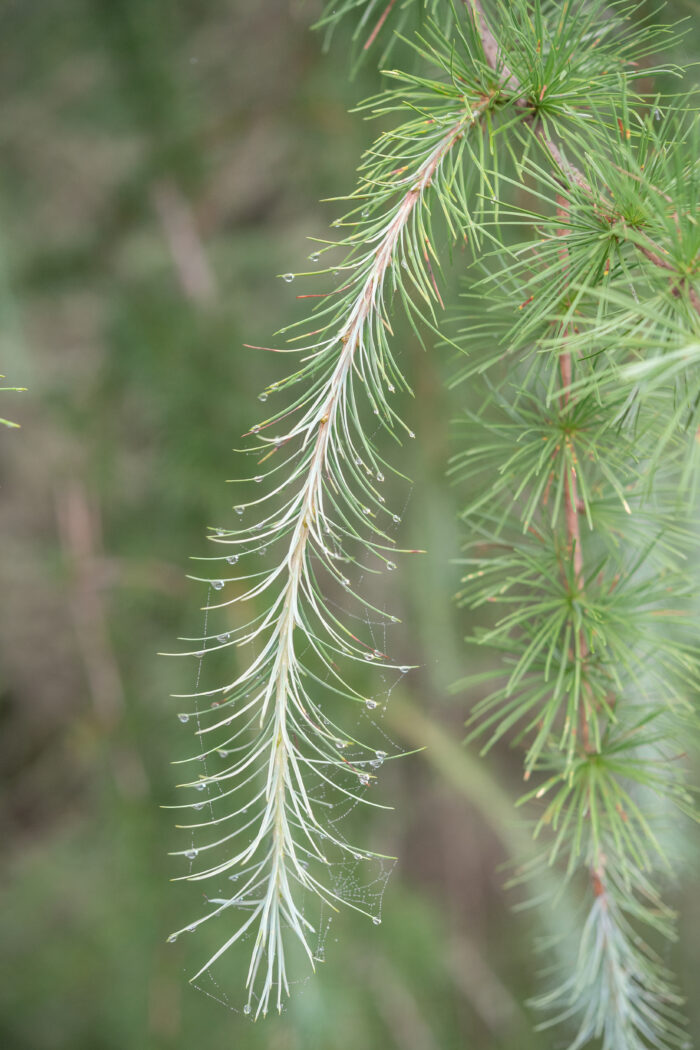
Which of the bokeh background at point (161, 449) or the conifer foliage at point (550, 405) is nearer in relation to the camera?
the conifer foliage at point (550, 405)

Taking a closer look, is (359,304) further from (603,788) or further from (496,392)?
(603,788)

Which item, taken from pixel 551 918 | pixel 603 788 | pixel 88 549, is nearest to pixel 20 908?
pixel 88 549

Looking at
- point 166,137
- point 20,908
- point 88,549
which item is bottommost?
point 20,908

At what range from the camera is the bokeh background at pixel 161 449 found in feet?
3.12

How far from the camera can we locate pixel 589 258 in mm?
400

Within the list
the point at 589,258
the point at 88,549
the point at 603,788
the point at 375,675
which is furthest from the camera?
the point at 88,549

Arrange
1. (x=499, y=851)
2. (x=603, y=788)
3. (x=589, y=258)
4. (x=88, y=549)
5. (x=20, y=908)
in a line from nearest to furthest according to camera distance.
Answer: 1. (x=589, y=258)
2. (x=603, y=788)
3. (x=88, y=549)
4. (x=20, y=908)
5. (x=499, y=851)

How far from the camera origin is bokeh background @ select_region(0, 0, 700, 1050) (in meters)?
0.95

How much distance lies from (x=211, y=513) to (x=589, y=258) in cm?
65

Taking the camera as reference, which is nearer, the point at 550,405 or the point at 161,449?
the point at 550,405

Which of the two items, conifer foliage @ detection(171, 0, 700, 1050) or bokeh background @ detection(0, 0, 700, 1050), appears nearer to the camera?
conifer foliage @ detection(171, 0, 700, 1050)

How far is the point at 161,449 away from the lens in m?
1.03

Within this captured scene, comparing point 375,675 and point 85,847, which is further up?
point 375,675

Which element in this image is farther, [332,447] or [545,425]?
[545,425]
